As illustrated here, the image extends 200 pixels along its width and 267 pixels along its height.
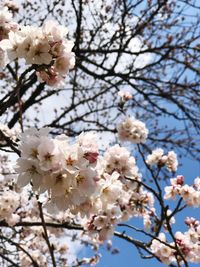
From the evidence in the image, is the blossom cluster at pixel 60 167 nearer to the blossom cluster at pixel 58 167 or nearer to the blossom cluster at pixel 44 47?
the blossom cluster at pixel 58 167

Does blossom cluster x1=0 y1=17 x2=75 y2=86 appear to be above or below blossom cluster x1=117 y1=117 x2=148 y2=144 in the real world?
below

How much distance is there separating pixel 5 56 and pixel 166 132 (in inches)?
221

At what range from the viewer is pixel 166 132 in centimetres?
790

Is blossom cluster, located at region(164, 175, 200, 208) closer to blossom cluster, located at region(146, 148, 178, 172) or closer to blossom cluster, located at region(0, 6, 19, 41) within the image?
blossom cluster, located at region(146, 148, 178, 172)

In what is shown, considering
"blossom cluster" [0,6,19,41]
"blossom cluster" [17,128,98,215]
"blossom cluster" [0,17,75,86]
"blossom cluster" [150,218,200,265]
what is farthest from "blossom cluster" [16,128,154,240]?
"blossom cluster" [150,218,200,265]

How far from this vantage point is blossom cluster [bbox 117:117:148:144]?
450 cm

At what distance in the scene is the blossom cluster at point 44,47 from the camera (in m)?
2.17

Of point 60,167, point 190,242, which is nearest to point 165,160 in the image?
point 190,242

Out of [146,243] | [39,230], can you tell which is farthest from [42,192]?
[39,230]

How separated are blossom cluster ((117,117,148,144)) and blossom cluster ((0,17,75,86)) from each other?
2.22 meters

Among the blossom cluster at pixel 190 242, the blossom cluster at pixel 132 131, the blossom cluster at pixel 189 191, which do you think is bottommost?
the blossom cluster at pixel 190 242

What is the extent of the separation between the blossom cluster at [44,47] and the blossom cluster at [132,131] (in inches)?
87.4

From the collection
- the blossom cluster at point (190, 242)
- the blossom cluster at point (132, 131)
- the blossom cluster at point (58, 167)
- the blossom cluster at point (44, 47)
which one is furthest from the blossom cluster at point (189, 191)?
the blossom cluster at point (58, 167)

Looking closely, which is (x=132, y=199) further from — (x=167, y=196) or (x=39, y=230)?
(x=39, y=230)
